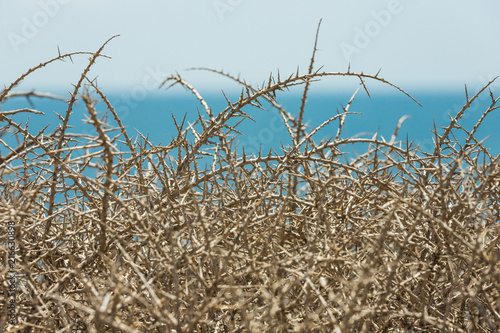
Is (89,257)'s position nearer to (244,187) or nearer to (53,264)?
(53,264)

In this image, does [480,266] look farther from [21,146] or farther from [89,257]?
[21,146]

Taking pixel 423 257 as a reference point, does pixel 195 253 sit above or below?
below

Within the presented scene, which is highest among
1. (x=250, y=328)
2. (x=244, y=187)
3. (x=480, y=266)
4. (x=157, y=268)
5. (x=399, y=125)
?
(x=399, y=125)

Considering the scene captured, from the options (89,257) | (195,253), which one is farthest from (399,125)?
(89,257)

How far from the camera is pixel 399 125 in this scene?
174 cm

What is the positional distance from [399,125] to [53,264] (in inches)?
42.9

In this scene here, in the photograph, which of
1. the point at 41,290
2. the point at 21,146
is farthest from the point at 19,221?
the point at 21,146

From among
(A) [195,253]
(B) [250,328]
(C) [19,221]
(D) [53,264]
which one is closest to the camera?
(B) [250,328]

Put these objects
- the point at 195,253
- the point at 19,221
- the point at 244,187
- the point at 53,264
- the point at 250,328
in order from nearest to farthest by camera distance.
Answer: the point at 250,328, the point at 195,253, the point at 19,221, the point at 53,264, the point at 244,187

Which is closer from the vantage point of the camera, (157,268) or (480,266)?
(157,268)

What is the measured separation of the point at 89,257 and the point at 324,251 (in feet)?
1.95

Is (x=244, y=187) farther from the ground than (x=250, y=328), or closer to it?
farther from the ground

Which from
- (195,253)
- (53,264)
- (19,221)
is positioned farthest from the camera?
(53,264)

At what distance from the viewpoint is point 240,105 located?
71.5 inches
